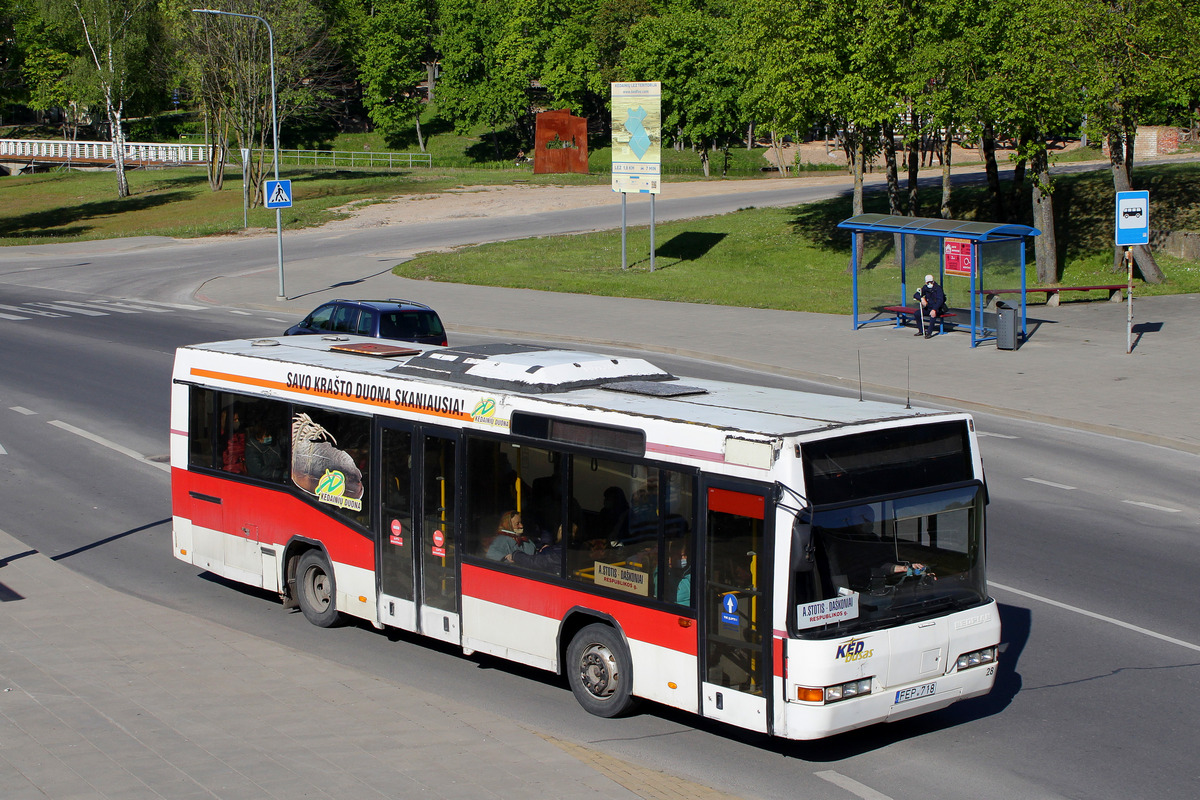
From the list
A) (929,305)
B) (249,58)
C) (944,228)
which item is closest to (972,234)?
(944,228)

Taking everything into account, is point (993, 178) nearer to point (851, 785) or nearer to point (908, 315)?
point (908, 315)

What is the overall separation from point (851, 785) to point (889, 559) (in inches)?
56.0

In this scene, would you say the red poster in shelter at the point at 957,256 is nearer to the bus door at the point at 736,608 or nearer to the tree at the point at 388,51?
the bus door at the point at 736,608

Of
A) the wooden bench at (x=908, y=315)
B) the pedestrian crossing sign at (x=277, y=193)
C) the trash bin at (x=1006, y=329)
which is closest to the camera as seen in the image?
the trash bin at (x=1006, y=329)

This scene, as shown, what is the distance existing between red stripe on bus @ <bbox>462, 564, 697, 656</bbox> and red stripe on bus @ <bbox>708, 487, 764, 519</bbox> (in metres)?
0.81

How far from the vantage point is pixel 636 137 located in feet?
126

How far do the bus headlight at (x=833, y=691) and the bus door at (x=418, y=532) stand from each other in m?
3.22

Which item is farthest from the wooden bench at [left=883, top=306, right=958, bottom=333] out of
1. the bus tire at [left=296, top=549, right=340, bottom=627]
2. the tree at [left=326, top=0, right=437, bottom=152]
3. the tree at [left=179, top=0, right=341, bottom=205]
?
the tree at [left=326, top=0, right=437, bottom=152]

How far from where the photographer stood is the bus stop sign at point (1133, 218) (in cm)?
2375

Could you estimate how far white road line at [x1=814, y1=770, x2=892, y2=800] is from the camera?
712 centimetres

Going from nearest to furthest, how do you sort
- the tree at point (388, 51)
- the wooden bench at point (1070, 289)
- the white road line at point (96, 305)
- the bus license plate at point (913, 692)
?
the bus license plate at point (913, 692)
the wooden bench at point (1070, 289)
the white road line at point (96, 305)
the tree at point (388, 51)

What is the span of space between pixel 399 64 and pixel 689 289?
240 ft

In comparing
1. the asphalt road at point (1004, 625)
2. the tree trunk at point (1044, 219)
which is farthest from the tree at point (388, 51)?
the asphalt road at point (1004, 625)

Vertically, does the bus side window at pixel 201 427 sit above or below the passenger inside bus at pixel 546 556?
above
